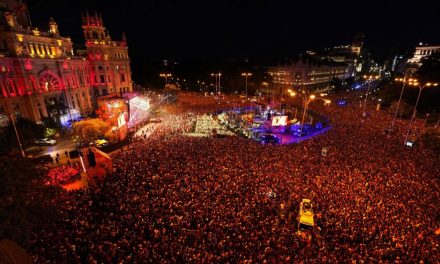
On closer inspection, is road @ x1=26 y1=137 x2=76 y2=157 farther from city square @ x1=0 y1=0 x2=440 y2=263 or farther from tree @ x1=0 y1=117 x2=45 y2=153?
tree @ x1=0 y1=117 x2=45 y2=153

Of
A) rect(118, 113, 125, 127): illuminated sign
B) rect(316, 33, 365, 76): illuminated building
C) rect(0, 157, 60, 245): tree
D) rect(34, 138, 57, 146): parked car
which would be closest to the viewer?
rect(0, 157, 60, 245): tree

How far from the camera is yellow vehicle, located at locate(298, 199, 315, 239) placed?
10578 millimetres

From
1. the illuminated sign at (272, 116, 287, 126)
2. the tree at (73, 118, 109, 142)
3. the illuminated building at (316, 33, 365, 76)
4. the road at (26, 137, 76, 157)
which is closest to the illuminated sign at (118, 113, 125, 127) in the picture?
the tree at (73, 118, 109, 142)

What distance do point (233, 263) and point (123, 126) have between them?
22.6 meters

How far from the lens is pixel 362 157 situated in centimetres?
1748

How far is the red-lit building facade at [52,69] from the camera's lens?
3023 centimetres

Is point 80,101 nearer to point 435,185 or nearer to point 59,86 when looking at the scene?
point 59,86

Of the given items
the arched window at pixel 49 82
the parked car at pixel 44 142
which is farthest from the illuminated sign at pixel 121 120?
the arched window at pixel 49 82

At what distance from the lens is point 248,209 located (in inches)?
456

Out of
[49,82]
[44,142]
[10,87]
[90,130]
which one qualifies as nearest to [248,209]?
[90,130]

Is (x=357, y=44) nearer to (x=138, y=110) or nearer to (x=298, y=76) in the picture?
(x=298, y=76)

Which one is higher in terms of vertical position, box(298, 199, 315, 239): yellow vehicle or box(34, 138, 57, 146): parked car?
box(298, 199, 315, 239): yellow vehicle

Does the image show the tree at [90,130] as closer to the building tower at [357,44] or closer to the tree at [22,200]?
the tree at [22,200]

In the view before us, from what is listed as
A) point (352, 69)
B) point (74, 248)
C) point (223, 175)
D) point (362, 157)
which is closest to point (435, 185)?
point (362, 157)
